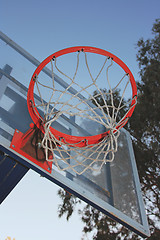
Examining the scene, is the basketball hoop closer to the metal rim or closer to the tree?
the metal rim

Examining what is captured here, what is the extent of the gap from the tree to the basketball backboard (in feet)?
9.04

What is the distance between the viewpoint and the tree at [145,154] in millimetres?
5129

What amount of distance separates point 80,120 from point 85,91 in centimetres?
43

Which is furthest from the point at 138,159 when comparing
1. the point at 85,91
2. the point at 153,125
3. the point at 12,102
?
the point at 12,102

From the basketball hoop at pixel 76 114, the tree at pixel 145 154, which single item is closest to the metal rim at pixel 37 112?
the basketball hoop at pixel 76 114

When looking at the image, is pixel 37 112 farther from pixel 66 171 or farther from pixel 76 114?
pixel 66 171

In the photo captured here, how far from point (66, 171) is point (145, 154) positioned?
3.58 m

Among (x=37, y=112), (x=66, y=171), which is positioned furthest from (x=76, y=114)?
(x=66, y=171)

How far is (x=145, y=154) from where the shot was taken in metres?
5.21

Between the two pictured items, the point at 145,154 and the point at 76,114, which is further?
the point at 145,154

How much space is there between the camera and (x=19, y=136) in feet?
6.22

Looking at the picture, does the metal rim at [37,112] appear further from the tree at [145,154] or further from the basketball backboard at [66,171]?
the tree at [145,154]

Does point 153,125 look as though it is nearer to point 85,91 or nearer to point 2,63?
point 85,91

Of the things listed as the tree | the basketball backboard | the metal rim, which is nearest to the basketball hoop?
the metal rim
